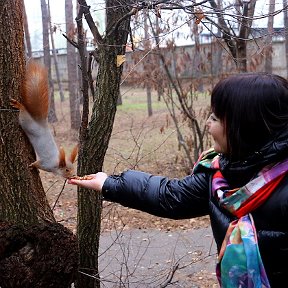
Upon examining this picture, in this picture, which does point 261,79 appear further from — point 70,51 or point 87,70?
point 70,51

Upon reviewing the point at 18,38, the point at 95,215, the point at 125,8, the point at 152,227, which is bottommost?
the point at 152,227

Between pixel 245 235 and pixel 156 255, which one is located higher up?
pixel 245 235

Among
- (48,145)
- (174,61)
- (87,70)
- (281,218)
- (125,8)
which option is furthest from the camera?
(174,61)

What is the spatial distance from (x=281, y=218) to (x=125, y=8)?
1.92 metres

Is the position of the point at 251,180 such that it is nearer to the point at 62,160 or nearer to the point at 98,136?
the point at 62,160

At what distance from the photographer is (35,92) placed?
219cm

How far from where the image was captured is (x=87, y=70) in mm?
2842

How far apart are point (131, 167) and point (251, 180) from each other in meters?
3.67

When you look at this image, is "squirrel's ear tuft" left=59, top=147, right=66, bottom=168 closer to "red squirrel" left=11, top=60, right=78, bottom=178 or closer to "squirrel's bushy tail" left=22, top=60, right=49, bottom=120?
"red squirrel" left=11, top=60, right=78, bottom=178

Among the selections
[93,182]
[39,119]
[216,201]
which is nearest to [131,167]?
[39,119]

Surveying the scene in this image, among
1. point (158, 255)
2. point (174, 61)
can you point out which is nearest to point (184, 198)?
point (158, 255)

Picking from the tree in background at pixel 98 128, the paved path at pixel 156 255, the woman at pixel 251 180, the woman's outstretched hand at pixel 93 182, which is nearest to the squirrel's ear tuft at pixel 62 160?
the woman's outstretched hand at pixel 93 182

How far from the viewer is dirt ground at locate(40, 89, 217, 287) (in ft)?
18.2

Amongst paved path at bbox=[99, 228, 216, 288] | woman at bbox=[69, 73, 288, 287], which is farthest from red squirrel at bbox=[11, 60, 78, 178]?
paved path at bbox=[99, 228, 216, 288]
